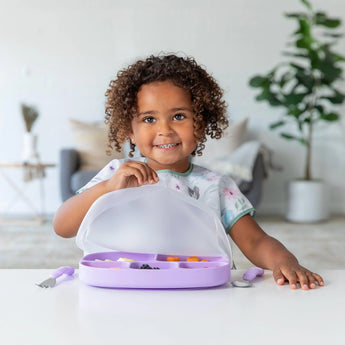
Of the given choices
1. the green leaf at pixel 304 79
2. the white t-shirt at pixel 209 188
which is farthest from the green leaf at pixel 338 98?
the white t-shirt at pixel 209 188

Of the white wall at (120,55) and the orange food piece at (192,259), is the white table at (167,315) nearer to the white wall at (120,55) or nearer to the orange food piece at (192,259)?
the orange food piece at (192,259)

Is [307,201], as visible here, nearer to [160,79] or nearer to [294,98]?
[294,98]

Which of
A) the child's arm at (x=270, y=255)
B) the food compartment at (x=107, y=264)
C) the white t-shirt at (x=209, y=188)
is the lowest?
the child's arm at (x=270, y=255)

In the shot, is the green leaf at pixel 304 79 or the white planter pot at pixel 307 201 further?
the white planter pot at pixel 307 201

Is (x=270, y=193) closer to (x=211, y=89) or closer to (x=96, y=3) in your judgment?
(x=96, y=3)

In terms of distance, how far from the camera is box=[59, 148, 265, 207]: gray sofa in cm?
443

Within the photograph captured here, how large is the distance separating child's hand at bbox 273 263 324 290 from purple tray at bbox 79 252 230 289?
0.27 ft

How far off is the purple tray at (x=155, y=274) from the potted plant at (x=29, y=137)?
4.12 meters

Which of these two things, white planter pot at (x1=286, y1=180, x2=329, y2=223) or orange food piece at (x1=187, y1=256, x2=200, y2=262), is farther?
white planter pot at (x1=286, y1=180, x2=329, y2=223)

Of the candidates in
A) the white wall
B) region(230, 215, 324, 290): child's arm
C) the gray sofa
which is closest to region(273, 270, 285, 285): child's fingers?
region(230, 215, 324, 290): child's arm

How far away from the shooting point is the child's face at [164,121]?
0.93 meters

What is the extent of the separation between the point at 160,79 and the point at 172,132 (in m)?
0.10

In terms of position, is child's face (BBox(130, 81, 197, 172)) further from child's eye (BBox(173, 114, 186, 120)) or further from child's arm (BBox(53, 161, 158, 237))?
child's arm (BBox(53, 161, 158, 237))

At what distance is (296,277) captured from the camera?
718mm
